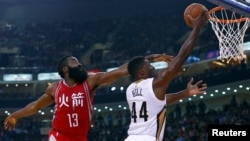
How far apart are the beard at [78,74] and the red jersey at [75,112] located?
0.19 feet

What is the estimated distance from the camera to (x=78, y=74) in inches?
214

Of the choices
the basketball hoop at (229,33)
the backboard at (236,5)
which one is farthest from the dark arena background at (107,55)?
the backboard at (236,5)

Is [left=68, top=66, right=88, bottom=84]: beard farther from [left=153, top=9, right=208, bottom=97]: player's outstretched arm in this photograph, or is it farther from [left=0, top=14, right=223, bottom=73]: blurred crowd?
[left=0, top=14, right=223, bottom=73]: blurred crowd

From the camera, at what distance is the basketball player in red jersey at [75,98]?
17.5ft

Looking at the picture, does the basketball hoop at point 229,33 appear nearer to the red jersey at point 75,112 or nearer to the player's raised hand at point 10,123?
the red jersey at point 75,112

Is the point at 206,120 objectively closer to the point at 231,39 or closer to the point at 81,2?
the point at 231,39

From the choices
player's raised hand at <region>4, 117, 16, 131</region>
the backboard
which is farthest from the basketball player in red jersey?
the backboard

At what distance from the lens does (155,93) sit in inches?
178

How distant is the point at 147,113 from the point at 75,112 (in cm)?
111

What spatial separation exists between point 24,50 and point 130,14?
286 inches

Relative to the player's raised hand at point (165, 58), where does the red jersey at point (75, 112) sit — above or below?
below

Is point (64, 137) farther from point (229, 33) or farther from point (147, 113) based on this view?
point (229, 33)

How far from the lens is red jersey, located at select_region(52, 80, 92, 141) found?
17.5 feet

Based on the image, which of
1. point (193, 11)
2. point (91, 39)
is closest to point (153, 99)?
point (193, 11)
